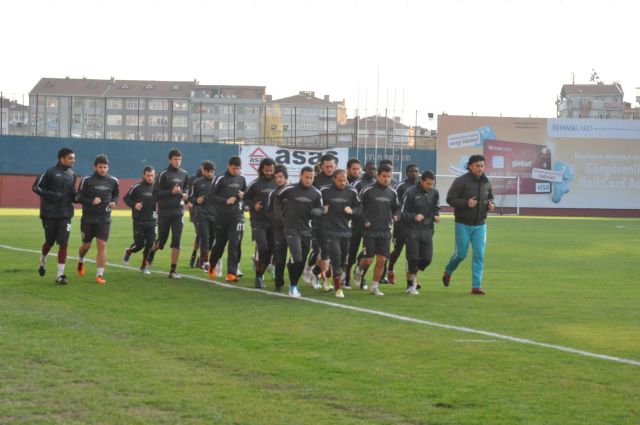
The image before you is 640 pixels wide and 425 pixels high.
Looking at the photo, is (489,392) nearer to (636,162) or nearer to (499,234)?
(499,234)

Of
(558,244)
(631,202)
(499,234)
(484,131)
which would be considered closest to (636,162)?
(631,202)

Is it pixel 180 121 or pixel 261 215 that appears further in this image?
pixel 180 121

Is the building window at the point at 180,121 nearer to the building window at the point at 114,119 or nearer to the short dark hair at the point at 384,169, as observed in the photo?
the building window at the point at 114,119

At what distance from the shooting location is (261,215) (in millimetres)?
17281

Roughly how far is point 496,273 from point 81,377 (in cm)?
1335

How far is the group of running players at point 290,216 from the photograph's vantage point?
53.3 ft

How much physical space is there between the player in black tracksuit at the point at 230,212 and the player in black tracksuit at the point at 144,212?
198 cm

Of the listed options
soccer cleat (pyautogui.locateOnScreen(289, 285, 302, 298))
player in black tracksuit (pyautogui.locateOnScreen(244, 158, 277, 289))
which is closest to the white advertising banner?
player in black tracksuit (pyautogui.locateOnScreen(244, 158, 277, 289))

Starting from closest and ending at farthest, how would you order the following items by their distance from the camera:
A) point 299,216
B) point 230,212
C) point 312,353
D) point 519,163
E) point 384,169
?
point 312,353 < point 299,216 < point 384,169 < point 230,212 < point 519,163

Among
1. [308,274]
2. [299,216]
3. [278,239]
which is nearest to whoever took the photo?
[299,216]

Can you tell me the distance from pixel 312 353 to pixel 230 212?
Result: 26.2 ft

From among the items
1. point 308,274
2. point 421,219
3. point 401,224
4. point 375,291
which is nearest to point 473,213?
point 421,219

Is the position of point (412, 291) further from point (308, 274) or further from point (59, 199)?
point (59, 199)

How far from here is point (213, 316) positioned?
13.3 m
